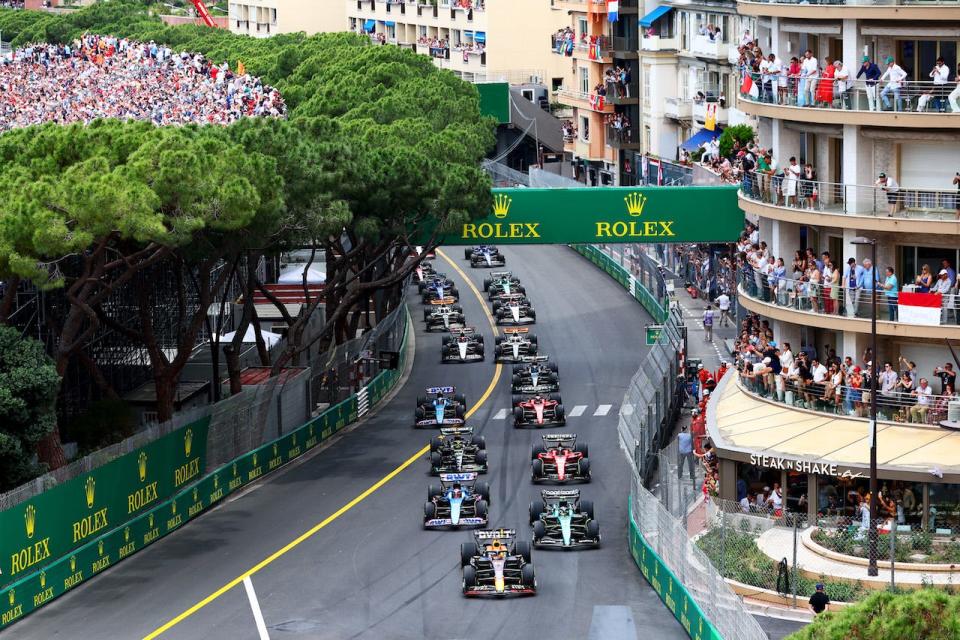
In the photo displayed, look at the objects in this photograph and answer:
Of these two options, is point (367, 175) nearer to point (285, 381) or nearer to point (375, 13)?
point (285, 381)

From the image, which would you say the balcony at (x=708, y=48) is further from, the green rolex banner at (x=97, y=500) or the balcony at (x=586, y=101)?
the green rolex banner at (x=97, y=500)

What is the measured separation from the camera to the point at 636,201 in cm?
7150

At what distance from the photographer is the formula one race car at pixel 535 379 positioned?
233ft

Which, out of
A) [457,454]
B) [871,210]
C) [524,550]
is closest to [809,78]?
[871,210]

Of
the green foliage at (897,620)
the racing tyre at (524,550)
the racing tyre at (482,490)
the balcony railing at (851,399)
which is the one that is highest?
the green foliage at (897,620)

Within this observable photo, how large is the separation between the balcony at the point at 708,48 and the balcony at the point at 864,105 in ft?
139

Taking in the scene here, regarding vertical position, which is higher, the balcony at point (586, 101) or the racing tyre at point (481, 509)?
the balcony at point (586, 101)

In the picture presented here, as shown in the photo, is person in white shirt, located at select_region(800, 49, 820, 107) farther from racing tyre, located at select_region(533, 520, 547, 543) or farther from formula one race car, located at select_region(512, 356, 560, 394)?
formula one race car, located at select_region(512, 356, 560, 394)

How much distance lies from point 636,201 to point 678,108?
34435 mm

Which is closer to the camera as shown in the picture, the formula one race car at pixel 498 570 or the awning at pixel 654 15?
the formula one race car at pixel 498 570

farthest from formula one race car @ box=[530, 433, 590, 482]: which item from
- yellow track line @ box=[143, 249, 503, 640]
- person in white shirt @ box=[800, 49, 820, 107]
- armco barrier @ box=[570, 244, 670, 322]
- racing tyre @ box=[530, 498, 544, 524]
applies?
armco barrier @ box=[570, 244, 670, 322]

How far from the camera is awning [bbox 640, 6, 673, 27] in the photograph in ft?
348

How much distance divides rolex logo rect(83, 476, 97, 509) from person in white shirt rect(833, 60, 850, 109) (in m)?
21.3

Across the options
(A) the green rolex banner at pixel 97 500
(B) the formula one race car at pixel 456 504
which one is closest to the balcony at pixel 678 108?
(B) the formula one race car at pixel 456 504
